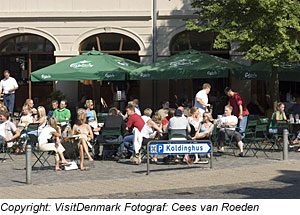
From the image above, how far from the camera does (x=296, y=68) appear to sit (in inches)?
867

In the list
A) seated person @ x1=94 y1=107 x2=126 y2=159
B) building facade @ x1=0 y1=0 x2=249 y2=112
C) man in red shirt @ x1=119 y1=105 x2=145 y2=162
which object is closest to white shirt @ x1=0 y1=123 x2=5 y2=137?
seated person @ x1=94 y1=107 x2=126 y2=159

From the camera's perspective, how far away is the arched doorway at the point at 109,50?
2656 centimetres

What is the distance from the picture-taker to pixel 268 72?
2111 cm

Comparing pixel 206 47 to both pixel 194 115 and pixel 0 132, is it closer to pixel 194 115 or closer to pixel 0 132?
pixel 194 115

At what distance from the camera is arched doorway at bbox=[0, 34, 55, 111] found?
27031 mm

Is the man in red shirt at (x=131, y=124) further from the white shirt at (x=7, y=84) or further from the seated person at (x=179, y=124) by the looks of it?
the white shirt at (x=7, y=84)

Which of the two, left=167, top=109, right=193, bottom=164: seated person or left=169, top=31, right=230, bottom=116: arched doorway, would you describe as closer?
left=167, top=109, right=193, bottom=164: seated person

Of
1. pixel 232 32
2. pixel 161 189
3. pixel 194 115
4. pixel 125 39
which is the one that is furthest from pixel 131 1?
pixel 161 189

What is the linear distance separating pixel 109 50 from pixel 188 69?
6.96 meters

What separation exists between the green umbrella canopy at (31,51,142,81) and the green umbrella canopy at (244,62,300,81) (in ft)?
13.6

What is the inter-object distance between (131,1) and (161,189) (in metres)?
15.7

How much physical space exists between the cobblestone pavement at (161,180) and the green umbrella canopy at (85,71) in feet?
17.9

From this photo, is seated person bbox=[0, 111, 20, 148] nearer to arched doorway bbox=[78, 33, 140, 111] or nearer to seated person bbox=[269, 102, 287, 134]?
seated person bbox=[269, 102, 287, 134]

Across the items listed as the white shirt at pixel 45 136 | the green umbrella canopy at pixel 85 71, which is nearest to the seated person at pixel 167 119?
the white shirt at pixel 45 136
